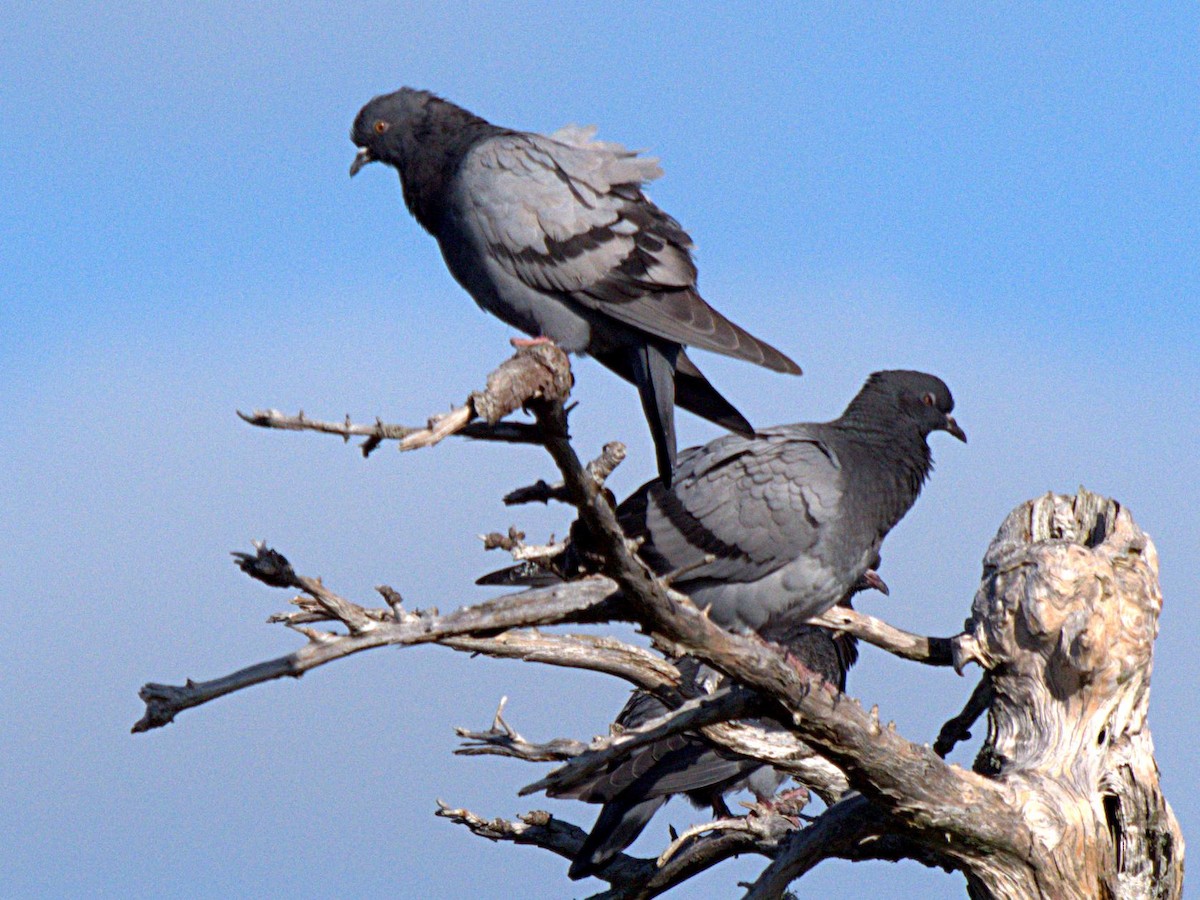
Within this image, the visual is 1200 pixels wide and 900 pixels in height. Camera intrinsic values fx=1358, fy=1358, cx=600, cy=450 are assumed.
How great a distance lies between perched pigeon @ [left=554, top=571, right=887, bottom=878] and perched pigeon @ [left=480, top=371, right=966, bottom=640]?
800 millimetres

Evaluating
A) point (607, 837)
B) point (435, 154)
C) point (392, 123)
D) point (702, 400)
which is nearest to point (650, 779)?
point (607, 837)

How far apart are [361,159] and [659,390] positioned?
2986mm

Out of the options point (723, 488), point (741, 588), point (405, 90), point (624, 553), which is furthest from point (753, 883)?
point (405, 90)

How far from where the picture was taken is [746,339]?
765cm

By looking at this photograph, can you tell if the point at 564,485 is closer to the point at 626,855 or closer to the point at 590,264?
the point at 590,264

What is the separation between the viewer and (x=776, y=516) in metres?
8.38

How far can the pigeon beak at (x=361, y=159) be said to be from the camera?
9398 millimetres

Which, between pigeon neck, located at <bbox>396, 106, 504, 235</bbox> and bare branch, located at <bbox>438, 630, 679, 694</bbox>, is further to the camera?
pigeon neck, located at <bbox>396, 106, 504, 235</bbox>

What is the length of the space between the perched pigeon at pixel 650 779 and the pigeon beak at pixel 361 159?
4.11 m

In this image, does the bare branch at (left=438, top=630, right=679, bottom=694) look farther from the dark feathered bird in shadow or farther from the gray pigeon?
the gray pigeon

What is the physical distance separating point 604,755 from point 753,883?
199 centimetres

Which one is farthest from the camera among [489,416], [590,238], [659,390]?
[590,238]

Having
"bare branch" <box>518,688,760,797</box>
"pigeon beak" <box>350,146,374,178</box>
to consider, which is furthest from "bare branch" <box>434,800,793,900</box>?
"pigeon beak" <box>350,146,374,178</box>

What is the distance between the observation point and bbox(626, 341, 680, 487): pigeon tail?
7816 millimetres
